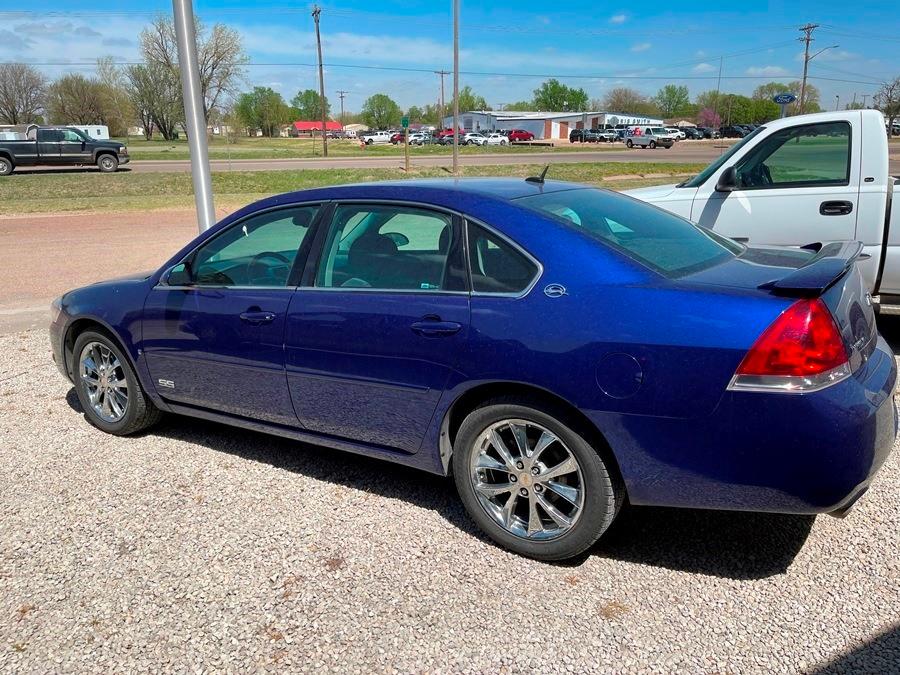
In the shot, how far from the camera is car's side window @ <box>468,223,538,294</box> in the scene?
3096mm

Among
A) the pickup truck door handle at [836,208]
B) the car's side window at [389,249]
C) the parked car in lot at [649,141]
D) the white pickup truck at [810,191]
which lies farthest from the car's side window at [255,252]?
the parked car in lot at [649,141]

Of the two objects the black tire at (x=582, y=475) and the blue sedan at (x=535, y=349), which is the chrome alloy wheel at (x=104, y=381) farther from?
the black tire at (x=582, y=475)

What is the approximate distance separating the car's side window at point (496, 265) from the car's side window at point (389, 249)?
93 millimetres

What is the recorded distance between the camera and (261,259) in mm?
4156

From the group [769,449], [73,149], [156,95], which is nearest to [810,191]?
[769,449]

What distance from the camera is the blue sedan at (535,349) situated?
264 centimetres

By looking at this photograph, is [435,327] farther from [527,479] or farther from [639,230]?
[639,230]

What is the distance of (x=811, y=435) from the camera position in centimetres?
257

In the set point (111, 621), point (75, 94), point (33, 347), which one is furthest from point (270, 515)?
point (75, 94)

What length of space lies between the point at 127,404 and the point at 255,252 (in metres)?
1.34

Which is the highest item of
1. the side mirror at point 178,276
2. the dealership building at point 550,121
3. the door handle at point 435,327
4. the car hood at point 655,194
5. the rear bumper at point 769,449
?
the dealership building at point 550,121

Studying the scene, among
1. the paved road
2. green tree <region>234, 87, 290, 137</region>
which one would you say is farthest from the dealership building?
the paved road

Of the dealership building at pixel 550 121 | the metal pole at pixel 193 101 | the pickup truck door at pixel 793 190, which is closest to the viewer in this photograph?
the pickup truck door at pixel 793 190

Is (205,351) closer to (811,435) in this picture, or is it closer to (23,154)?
(811,435)
